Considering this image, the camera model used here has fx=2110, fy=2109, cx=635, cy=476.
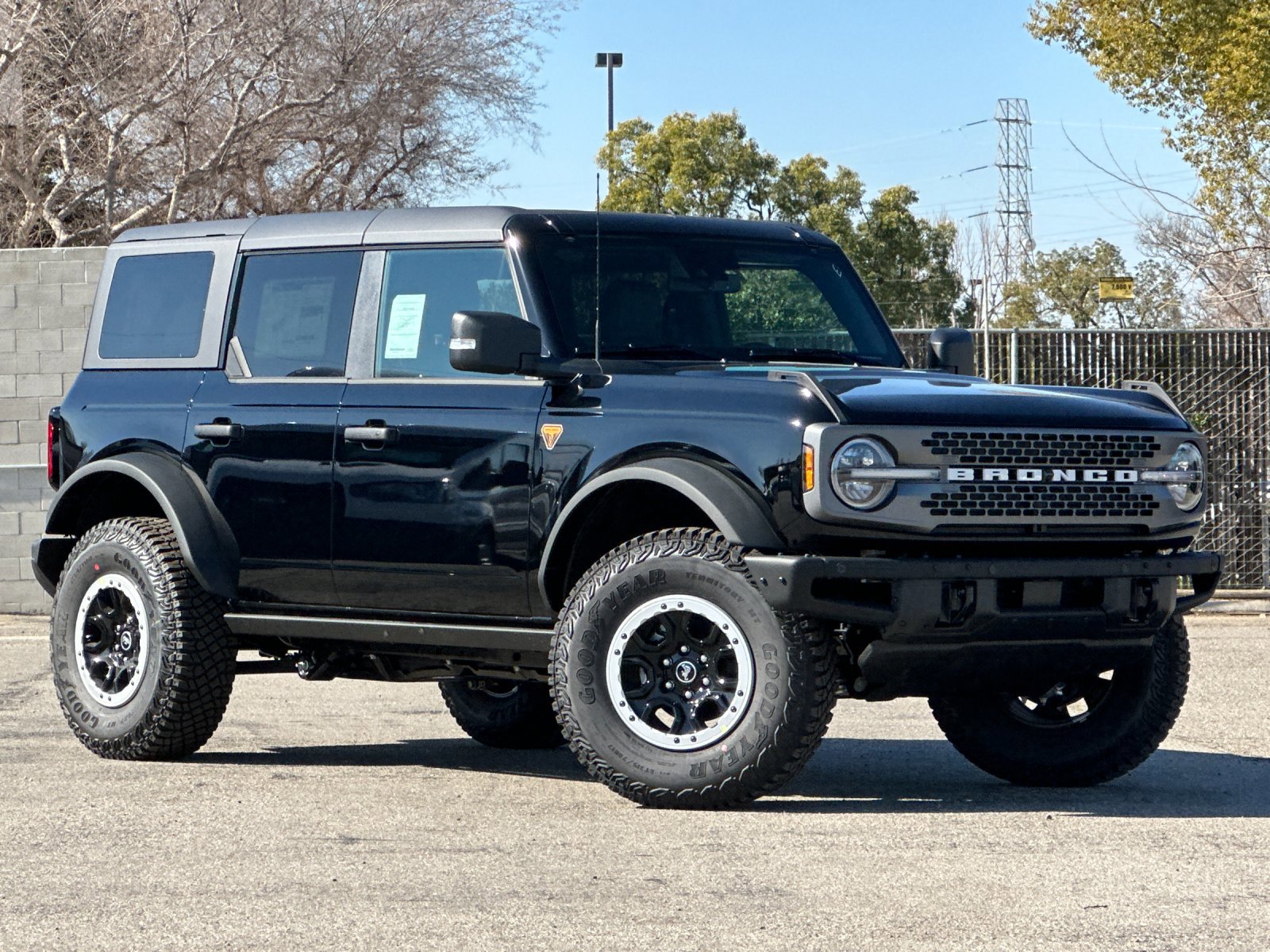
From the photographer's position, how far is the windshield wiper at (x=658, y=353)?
764 centimetres

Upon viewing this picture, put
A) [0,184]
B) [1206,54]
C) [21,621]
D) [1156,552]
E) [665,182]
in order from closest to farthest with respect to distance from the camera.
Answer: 1. [1156,552]
2. [21,621]
3. [1206,54]
4. [0,184]
5. [665,182]

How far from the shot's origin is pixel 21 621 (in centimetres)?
1527

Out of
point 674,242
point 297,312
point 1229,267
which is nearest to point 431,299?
point 297,312

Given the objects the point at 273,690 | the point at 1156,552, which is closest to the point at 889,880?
the point at 1156,552

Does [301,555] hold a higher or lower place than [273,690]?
higher

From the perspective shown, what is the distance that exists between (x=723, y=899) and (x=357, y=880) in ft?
3.39

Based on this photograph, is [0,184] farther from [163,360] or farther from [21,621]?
[163,360]

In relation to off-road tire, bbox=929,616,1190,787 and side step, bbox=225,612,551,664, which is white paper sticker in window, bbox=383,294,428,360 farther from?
off-road tire, bbox=929,616,1190,787

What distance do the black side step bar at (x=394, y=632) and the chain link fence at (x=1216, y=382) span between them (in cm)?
845

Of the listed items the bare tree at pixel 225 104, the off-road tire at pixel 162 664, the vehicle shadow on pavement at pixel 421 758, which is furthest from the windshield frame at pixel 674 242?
the bare tree at pixel 225 104

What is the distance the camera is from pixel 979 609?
6703mm

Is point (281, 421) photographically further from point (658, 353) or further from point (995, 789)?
point (995, 789)

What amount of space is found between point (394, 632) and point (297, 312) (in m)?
1.41

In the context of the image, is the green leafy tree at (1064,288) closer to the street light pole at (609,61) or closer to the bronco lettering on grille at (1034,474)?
the street light pole at (609,61)
